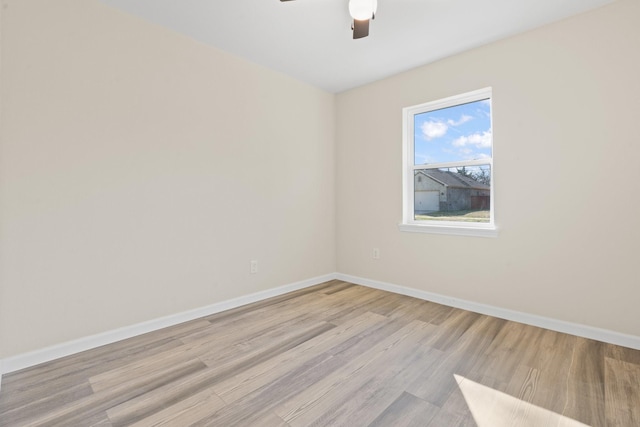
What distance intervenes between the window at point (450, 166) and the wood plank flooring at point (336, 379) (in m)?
1.02

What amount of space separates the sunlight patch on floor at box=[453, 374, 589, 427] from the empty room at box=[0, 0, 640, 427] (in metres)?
0.01

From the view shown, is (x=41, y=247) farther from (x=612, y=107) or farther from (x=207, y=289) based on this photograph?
(x=612, y=107)

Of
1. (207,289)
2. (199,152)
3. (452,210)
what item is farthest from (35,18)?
(452,210)

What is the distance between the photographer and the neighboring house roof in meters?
2.95

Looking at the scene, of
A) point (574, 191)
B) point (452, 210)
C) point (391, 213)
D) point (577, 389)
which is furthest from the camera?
point (391, 213)

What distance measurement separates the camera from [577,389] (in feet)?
5.47

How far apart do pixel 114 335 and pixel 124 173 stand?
121 cm

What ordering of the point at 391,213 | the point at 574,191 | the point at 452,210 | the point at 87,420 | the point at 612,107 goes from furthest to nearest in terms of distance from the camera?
the point at 391,213, the point at 452,210, the point at 574,191, the point at 612,107, the point at 87,420

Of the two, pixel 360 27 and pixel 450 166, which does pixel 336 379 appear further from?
pixel 450 166

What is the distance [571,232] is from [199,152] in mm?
3145

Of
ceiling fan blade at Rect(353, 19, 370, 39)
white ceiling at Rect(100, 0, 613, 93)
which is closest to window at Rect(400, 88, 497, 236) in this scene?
white ceiling at Rect(100, 0, 613, 93)

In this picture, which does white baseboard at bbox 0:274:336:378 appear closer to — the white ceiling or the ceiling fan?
the white ceiling

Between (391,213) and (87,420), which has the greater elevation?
(391,213)

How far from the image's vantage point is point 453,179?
10.2 ft
